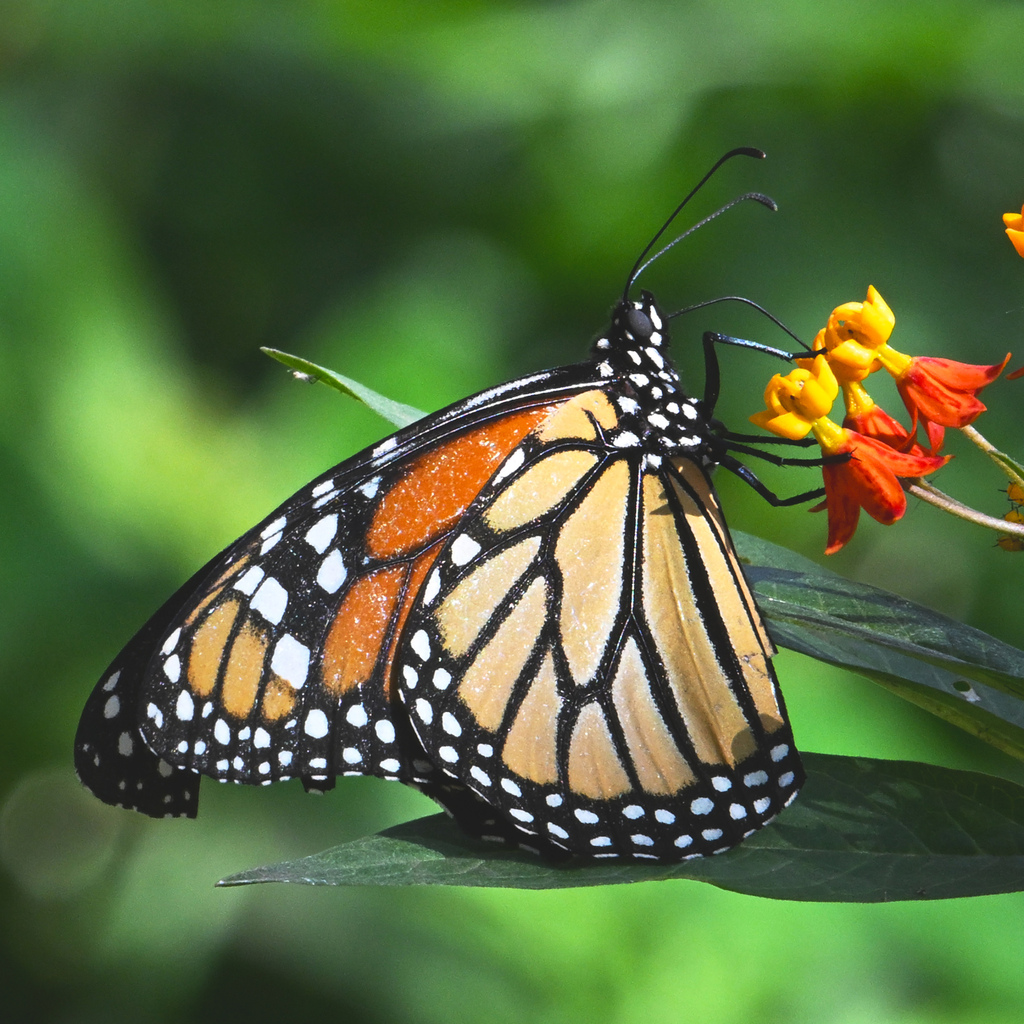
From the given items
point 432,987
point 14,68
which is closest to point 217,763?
point 432,987

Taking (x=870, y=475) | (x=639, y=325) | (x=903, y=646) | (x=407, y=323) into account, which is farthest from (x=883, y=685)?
(x=407, y=323)

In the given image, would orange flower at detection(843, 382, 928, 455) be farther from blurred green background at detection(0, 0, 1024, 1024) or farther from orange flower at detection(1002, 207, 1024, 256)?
blurred green background at detection(0, 0, 1024, 1024)

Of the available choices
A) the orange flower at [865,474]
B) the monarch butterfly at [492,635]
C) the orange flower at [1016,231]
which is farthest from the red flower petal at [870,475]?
the orange flower at [1016,231]

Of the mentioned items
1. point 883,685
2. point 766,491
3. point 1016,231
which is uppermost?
point 1016,231

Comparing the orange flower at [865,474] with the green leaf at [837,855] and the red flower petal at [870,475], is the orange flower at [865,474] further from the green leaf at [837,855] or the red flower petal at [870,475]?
the green leaf at [837,855]

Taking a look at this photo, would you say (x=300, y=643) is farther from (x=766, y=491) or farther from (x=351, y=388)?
(x=766, y=491)

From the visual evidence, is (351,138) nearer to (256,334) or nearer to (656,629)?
(256,334)
